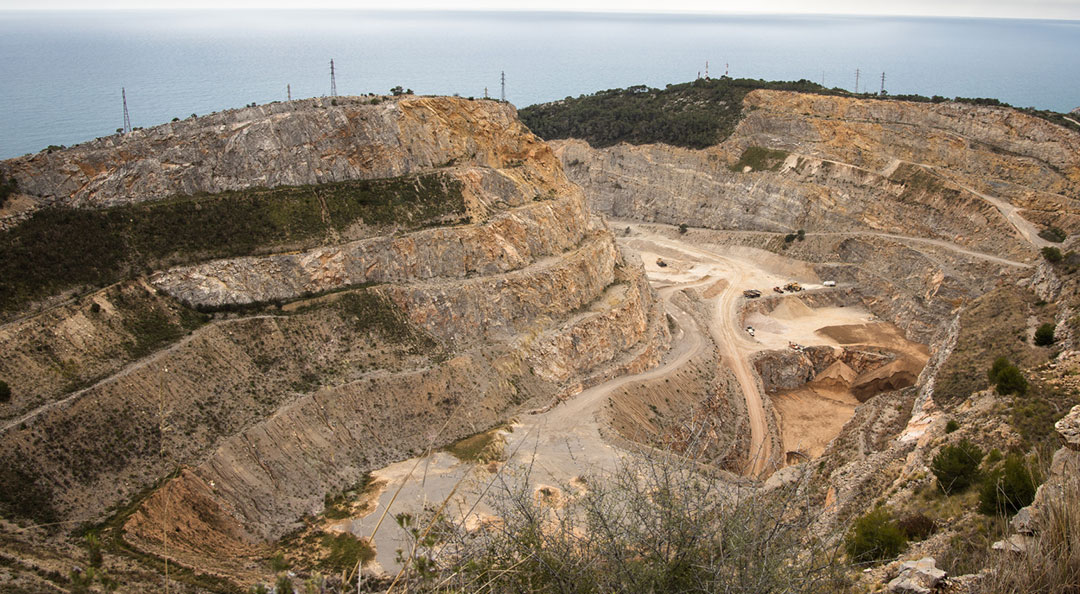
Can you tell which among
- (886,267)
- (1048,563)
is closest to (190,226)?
(1048,563)

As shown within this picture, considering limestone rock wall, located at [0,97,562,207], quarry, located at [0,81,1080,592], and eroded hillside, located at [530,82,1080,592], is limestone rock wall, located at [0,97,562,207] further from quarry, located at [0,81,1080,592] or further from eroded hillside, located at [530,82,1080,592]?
eroded hillside, located at [530,82,1080,592]

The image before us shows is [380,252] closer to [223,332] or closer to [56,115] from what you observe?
[223,332]

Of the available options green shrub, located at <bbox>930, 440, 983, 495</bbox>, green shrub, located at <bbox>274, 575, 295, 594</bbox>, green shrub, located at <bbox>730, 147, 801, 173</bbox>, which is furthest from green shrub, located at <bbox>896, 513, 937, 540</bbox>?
green shrub, located at <bbox>730, 147, 801, 173</bbox>

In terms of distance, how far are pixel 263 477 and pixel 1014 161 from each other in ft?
242

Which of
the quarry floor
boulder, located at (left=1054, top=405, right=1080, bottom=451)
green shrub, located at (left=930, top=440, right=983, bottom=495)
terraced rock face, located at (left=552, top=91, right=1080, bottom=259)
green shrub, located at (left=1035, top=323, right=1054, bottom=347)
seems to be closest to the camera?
boulder, located at (left=1054, top=405, right=1080, bottom=451)

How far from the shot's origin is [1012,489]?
19125mm

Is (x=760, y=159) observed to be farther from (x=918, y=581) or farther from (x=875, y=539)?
(x=918, y=581)

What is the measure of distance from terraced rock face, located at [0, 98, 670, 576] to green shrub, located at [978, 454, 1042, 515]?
72.4 feet

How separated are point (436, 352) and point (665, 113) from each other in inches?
2556

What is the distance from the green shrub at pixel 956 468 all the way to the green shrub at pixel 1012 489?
233 cm

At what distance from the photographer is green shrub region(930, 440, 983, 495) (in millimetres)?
23359

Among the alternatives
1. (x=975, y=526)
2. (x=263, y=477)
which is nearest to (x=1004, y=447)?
(x=975, y=526)

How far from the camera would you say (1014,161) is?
220 ft

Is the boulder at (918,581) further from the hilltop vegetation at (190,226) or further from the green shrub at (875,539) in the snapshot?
the hilltop vegetation at (190,226)
